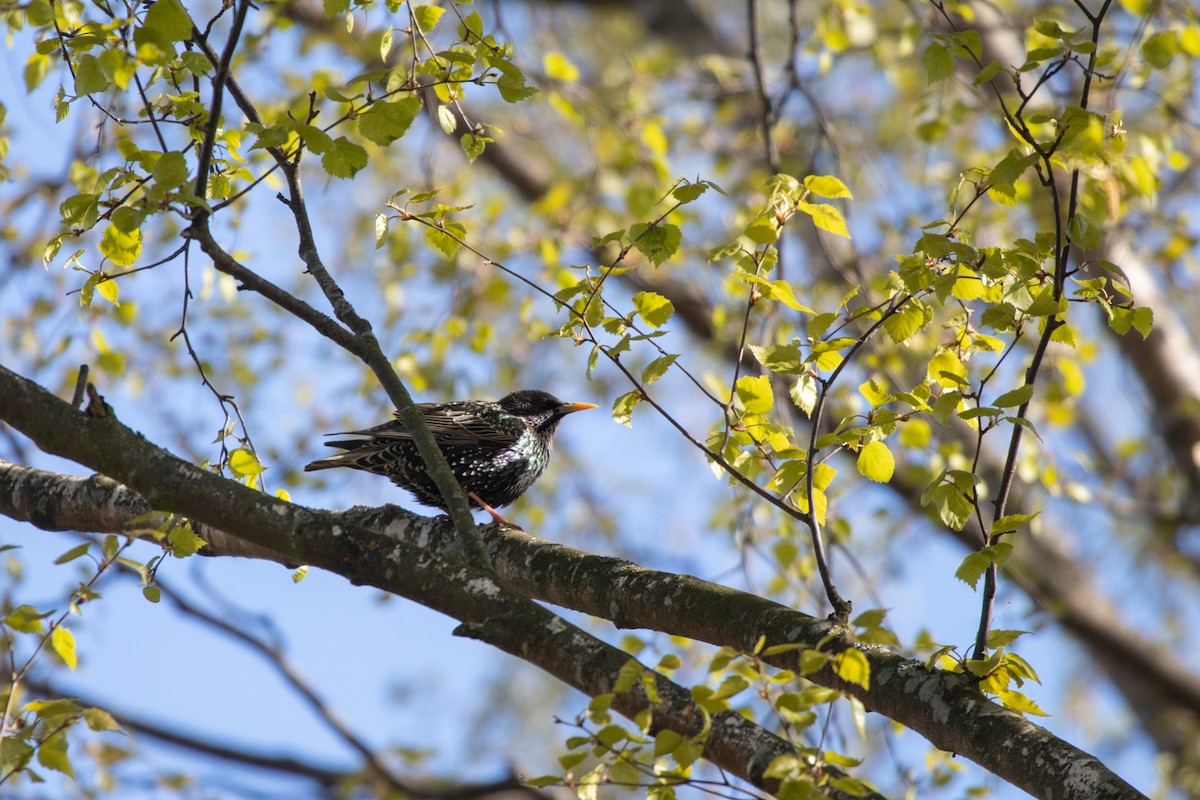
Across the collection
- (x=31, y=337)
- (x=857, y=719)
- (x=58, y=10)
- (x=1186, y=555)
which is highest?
(x=1186, y=555)

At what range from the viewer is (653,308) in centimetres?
231

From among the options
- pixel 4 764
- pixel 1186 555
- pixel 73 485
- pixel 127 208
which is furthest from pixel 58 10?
pixel 1186 555

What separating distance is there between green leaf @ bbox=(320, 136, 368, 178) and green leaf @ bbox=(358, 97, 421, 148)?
0.04m

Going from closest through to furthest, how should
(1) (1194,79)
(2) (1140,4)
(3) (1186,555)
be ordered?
(2) (1140,4) → (1) (1194,79) → (3) (1186,555)

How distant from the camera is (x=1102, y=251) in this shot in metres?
5.48

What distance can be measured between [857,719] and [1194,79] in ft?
11.2

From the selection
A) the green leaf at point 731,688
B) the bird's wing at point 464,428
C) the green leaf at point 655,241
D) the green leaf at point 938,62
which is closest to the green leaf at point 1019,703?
the green leaf at point 731,688

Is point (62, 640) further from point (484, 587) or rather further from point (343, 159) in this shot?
point (343, 159)

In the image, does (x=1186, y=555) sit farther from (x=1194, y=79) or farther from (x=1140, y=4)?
(x=1140, y=4)

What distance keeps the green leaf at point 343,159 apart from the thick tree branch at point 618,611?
0.69 meters

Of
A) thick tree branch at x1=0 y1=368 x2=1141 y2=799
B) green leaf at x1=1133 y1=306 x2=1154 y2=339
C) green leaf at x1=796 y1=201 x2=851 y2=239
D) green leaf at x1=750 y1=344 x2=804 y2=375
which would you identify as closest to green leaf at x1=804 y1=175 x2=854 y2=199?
green leaf at x1=796 y1=201 x2=851 y2=239

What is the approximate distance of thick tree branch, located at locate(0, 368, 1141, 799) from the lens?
197 cm

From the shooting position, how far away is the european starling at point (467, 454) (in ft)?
13.5

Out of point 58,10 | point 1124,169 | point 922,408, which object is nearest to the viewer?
point 922,408
